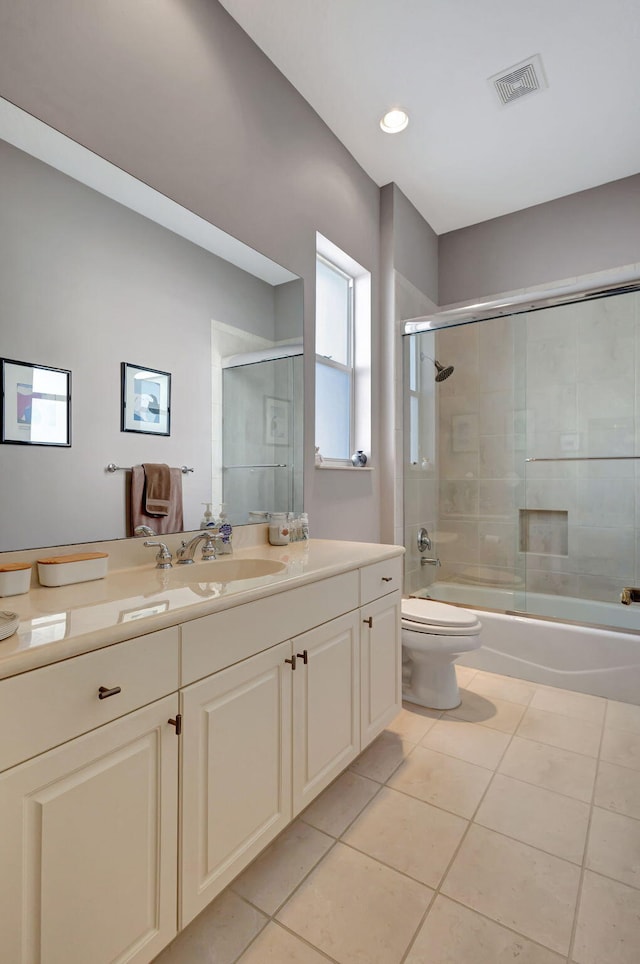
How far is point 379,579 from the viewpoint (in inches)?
68.4

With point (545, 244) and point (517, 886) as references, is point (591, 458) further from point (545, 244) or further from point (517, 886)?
point (517, 886)

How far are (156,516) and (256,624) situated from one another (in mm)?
566

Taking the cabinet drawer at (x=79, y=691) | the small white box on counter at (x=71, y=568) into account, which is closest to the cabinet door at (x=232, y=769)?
the cabinet drawer at (x=79, y=691)

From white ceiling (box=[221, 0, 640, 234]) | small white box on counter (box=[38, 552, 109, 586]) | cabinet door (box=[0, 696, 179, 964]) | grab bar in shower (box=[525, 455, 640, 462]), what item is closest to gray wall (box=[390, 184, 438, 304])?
white ceiling (box=[221, 0, 640, 234])

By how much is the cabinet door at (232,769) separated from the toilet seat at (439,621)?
1012 millimetres

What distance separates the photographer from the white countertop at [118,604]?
750mm

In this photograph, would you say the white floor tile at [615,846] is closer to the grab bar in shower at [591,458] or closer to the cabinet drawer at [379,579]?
the cabinet drawer at [379,579]

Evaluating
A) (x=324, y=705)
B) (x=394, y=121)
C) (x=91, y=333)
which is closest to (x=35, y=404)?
(x=91, y=333)

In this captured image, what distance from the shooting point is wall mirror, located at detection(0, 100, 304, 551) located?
118 cm

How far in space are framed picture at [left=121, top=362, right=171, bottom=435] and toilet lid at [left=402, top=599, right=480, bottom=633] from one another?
136 cm

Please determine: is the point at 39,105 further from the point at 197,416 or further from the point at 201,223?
the point at 197,416

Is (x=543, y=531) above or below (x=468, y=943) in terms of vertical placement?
above

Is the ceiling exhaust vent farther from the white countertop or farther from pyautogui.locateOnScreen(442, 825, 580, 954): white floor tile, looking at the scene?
pyautogui.locateOnScreen(442, 825, 580, 954): white floor tile

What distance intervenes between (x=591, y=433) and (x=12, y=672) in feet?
10.1
